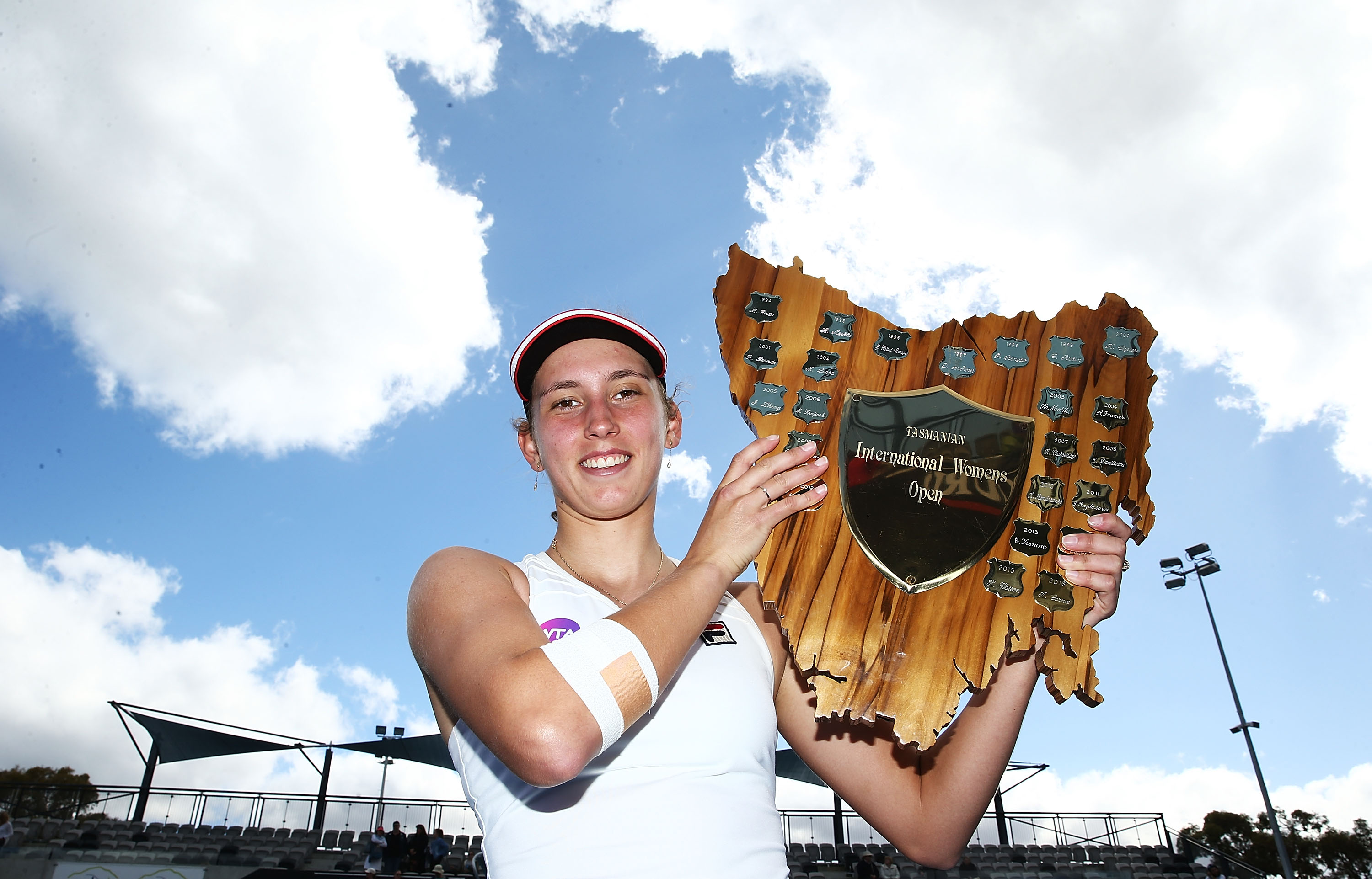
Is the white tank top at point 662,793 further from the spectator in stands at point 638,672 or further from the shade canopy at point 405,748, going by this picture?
the shade canopy at point 405,748

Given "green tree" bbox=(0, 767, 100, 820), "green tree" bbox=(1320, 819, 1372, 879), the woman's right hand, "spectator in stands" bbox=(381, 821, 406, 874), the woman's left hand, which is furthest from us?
"green tree" bbox=(1320, 819, 1372, 879)

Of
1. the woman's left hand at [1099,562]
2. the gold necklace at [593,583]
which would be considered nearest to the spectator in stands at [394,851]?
the gold necklace at [593,583]

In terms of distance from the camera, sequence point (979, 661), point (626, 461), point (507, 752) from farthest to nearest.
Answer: point (626, 461)
point (979, 661)
point (507, 752)

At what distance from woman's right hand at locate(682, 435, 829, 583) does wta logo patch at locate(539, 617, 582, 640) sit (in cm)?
32

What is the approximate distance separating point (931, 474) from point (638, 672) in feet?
3.05

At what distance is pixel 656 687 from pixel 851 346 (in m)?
1.03

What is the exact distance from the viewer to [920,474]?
75.2 inches

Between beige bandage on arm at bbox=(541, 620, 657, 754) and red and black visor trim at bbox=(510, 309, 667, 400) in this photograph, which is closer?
beige bandage on arm at bbox=(541, 620, 657, 754)

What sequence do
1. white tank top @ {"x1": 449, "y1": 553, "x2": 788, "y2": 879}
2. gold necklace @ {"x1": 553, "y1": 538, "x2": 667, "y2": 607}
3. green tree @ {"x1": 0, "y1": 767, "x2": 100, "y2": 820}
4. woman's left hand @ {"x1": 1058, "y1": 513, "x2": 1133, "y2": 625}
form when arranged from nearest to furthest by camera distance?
white tank top @ {"x1": 449, "y1": 553, "x2": 788, "y2": 879}, woman's left hand @ {"x1": 1058, "y1": 513, "x2": 1133, "y2": 625}, gold necklace @ {"x1": 553, "y1": 538, "x2": 667, "y2": 607}, green tree @ {"x1": 0, "y1": 767, "x2": 100, "y2": 820}

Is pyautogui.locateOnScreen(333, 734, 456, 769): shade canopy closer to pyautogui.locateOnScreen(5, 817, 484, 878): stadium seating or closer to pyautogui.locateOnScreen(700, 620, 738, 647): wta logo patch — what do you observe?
pyautogui.locateOnScreen(5, 817, 484, 878): stadium seating

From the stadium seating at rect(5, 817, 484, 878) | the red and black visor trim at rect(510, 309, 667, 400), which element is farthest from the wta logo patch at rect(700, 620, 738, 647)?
the stadium seating at rect(5, 817, 484, 878)

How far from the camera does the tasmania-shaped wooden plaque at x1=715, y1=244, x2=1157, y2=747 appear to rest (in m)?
1.77

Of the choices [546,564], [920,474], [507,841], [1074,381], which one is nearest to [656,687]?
[507,841]

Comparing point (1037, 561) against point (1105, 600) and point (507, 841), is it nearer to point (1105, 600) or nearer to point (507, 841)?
point (1105, 600)
